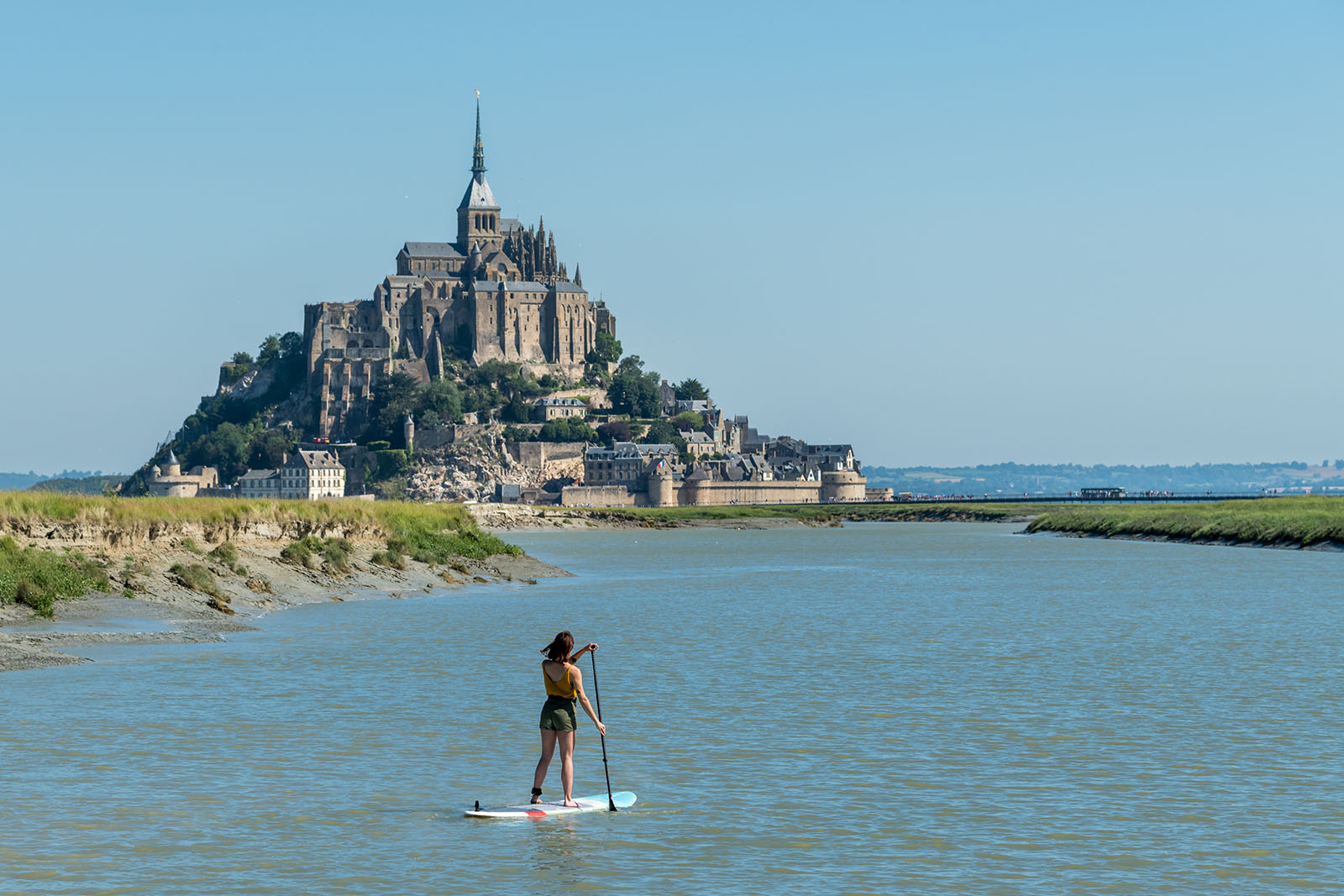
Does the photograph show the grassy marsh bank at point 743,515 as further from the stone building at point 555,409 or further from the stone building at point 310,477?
the stone building at point 555,409

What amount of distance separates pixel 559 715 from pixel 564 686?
0.84 feet

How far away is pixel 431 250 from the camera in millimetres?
173625

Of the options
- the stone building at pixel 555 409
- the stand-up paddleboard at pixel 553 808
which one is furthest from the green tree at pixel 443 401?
the stand-up paddleboard at pixel 553 808

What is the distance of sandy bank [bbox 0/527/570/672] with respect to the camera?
966 inches

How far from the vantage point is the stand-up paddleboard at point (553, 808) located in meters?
13.3

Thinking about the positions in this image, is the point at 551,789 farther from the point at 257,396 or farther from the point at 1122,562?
the point at 257,396

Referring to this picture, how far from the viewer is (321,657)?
79.7 feet

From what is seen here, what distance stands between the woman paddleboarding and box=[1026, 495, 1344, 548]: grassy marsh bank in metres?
55.6

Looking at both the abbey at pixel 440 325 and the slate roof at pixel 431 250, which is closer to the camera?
the abbey at pixel 440 325

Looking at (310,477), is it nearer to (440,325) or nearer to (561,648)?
(440,325)

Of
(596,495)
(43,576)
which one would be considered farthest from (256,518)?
(596,495)

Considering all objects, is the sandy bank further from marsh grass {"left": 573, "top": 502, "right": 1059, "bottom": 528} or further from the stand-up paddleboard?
marsh grass {"left": 573, "top": 502, "right": 1059, "bottom": 528}

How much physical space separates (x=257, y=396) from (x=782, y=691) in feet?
508

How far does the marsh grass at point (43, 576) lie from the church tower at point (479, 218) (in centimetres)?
14640
